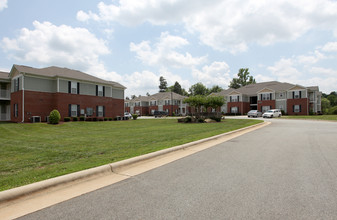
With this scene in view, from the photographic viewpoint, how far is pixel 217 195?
3.95 meters

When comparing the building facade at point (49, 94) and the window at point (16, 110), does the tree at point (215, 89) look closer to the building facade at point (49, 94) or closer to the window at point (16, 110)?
the building facade at point (49, 94)

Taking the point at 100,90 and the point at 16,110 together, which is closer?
the point at 16,110

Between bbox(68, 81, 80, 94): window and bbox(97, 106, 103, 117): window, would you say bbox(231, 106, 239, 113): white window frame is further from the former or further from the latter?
bbox(68, 81, 80, 94): window

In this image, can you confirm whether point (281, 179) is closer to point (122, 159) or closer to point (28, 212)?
point (122, 159)

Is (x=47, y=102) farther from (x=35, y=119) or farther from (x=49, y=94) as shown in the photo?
(x=35, y=119)

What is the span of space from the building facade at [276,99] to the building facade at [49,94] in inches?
1545

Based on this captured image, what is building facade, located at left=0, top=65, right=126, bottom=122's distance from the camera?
25672 mm

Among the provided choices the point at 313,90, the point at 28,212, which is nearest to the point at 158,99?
the point at 313,90

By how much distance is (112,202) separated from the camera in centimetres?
370

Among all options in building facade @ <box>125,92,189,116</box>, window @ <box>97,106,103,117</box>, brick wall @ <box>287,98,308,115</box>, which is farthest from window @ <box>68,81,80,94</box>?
brick wall @ <box>287,98,308,115</box>

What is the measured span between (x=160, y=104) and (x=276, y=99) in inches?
A: 1479

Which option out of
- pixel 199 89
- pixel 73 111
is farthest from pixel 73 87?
pixel 199 89

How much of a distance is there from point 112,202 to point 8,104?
35958mm

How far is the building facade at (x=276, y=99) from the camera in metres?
49.4
